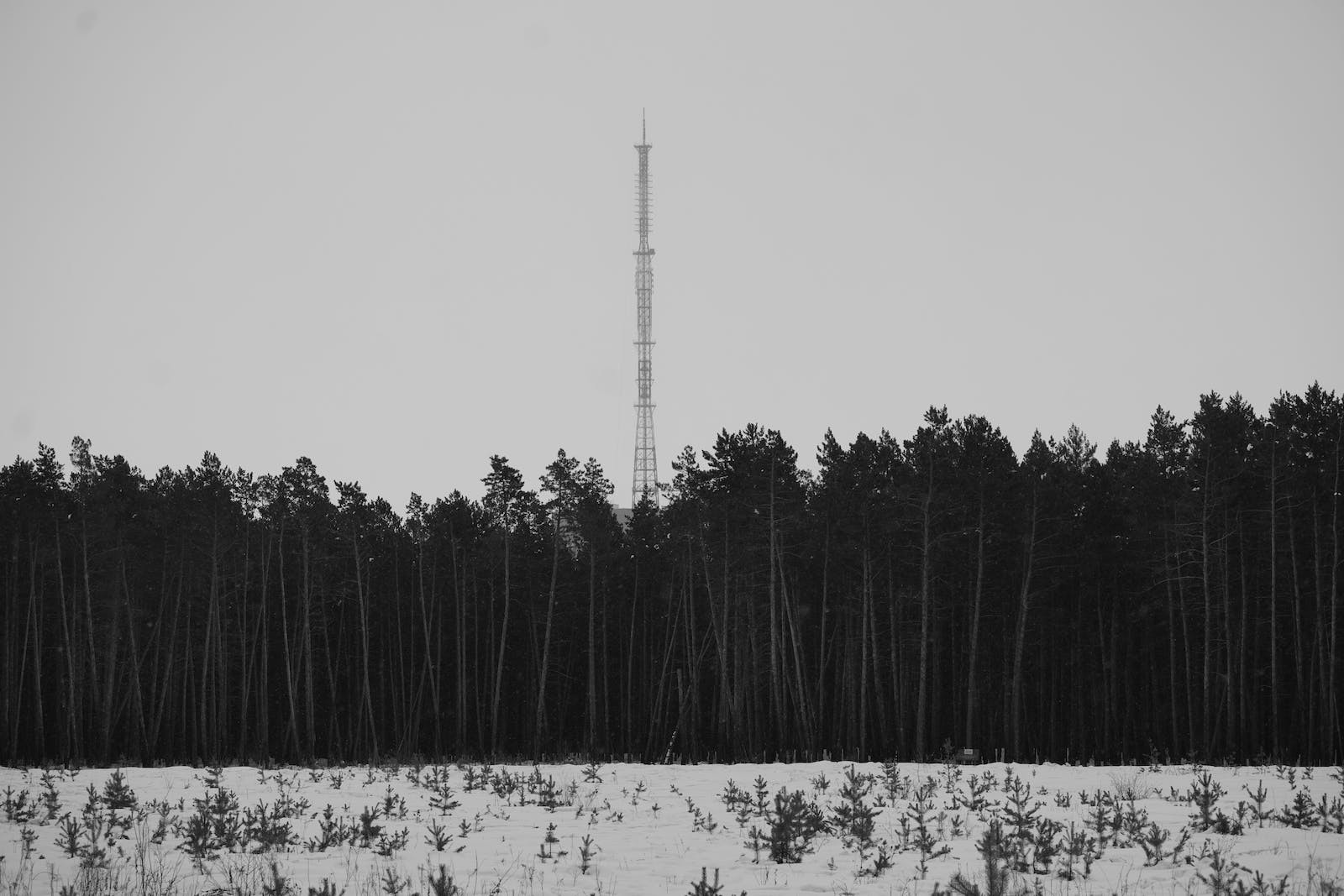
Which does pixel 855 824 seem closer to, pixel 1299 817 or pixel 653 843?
pixel 653 843

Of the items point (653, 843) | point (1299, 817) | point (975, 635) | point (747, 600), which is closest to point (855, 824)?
point (653, 843)

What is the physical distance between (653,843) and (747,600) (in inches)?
1262

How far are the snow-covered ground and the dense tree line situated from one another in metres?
20.1

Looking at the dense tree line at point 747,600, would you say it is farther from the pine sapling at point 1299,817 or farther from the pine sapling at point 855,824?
the pine sapling at point 855,824

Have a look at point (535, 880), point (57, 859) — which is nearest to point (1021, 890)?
point (535, 880)

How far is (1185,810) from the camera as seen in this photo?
47.7 ft

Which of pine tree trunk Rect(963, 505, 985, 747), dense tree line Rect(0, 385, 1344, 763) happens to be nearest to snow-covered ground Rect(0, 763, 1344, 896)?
pine tree trunk Rect(963, 505, 985, 747)

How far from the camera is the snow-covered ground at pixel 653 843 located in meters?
10.0

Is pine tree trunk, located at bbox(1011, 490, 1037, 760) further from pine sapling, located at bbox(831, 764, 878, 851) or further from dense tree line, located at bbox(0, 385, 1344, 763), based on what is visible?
pine sapling, located at bbox(831, 764, 878, 851)

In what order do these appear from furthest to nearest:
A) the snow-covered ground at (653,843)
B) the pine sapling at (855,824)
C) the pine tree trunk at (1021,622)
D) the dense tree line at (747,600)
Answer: the dense tree line at (747,600) → the pine tree trunk at (1021,622) → the pine sapling at (855,824) → the snow-covered ground at (653,843)

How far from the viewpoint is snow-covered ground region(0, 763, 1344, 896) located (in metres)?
10.0

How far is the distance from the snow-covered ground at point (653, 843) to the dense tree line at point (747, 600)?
66.0 feet

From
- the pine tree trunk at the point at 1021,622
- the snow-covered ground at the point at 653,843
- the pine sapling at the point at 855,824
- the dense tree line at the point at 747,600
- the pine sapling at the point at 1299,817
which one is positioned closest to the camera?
the snow-covered ground at the point at 653,843

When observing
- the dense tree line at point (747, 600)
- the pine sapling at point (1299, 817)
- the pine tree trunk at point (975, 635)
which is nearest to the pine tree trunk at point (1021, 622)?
the dense tree line at point (747, 600)
